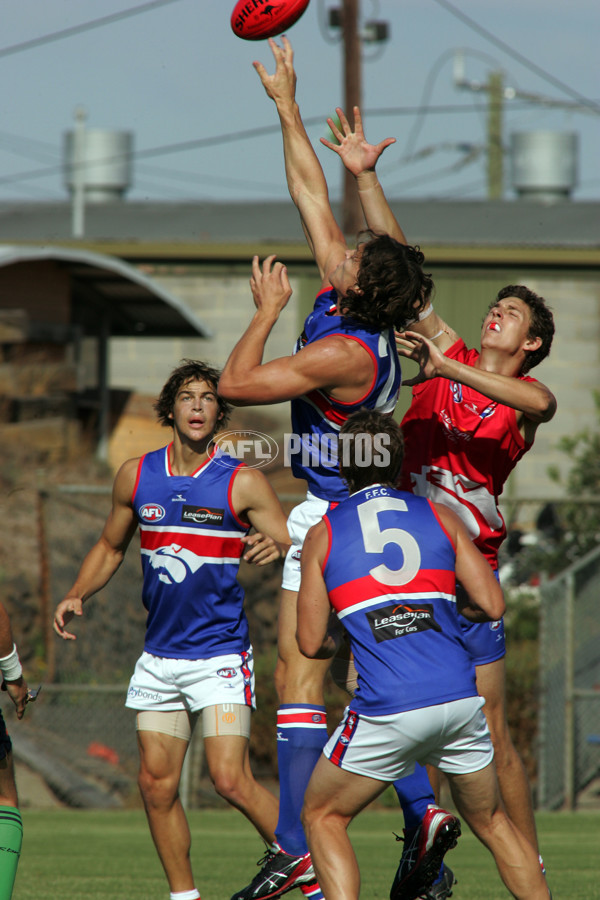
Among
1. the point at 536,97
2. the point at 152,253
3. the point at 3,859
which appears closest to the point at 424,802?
the point at 3,859

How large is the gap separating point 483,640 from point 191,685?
1473 millimetres

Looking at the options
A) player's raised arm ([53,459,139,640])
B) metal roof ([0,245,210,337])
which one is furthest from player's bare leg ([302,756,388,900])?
metal roof ([0,245,210,337])

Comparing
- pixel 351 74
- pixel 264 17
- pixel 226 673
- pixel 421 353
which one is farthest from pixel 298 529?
pixel 351 74

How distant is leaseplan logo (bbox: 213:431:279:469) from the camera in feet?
20.1

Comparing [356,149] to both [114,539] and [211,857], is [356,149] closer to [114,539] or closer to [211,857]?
[114,539]

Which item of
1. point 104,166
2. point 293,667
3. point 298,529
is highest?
point 104,166

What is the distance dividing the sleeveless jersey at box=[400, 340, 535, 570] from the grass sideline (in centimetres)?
233

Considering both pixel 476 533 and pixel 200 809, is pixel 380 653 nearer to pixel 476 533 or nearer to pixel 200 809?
pixel 476 533

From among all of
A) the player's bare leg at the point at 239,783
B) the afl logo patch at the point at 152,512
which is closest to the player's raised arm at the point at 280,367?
the afl logo patch at the point at 152,512

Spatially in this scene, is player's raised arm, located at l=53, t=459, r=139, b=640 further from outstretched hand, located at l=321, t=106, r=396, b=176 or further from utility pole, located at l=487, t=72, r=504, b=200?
utility pole, located at l=487, t=72, r=504, b=200

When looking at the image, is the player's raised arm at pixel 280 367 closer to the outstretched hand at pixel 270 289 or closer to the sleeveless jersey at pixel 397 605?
the outstretched hand at pixel 270 289

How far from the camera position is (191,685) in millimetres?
5645

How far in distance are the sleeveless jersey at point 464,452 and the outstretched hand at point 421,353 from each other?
0.50 metres

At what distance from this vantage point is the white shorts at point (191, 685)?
5609 mm
